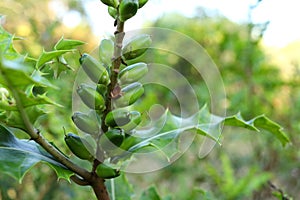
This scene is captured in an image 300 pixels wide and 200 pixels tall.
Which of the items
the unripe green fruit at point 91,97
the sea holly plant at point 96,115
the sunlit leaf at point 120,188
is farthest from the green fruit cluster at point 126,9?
the sunlit leaf at point 120,188

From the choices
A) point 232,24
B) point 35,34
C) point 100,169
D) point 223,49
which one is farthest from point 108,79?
point 232,24

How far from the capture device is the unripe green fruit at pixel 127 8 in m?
0.61

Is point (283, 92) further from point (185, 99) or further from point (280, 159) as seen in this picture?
point (185, 99)

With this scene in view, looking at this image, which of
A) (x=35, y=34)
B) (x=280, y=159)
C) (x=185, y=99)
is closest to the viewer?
(x=35, y=34)

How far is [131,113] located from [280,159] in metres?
1.47

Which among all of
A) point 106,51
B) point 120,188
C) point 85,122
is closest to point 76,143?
point 85,122

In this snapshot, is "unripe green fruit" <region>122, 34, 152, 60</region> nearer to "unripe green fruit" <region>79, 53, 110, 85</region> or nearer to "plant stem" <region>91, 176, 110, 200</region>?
"unripe green fruit" <region>79, 53, 110, 85</region>

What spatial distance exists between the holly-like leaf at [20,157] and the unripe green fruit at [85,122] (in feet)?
0.20

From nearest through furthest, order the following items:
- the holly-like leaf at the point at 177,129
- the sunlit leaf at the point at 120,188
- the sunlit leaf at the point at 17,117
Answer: the sunlit leaf at the point at 17,117, the holly-like leaf at the point at 177,129, the sunlit leaf at the point at 120,188

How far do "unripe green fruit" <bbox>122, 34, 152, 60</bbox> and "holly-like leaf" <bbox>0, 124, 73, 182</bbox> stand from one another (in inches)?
7.2

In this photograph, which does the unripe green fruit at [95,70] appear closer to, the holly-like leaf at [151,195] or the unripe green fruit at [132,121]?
the unripe green fruit at [132,121]

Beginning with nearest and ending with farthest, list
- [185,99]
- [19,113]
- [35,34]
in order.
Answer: [19,113] < [35,34] < [185,99]

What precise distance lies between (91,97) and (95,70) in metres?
0.04

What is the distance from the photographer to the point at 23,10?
2027 mm
